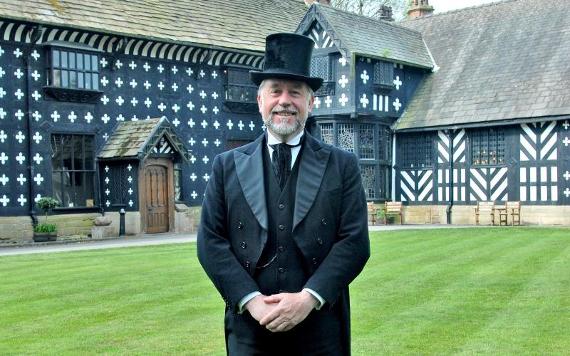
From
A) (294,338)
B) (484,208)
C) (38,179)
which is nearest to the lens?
(294,338)

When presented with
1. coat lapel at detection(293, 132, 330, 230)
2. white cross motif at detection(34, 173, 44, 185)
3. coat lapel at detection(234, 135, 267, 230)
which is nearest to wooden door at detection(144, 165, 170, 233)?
white cross motif at detection(34, 173, 44, 185)

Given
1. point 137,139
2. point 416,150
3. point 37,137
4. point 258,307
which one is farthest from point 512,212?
point 258,307

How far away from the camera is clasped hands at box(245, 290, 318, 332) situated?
11.9ft

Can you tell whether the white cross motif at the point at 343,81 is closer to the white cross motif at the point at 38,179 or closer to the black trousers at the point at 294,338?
the white cross motif at the point at 38,179

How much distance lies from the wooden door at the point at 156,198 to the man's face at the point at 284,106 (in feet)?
62.4

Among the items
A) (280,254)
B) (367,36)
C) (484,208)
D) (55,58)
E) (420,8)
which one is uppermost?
(420,8)

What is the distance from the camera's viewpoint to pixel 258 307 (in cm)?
370

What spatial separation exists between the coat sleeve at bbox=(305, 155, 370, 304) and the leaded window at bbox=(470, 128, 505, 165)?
21.4 metres

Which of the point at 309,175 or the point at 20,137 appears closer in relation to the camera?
the point at 309,175

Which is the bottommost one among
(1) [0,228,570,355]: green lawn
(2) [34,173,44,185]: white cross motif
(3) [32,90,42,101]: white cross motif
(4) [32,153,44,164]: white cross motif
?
(1) [0,228,570,355]: green lawn

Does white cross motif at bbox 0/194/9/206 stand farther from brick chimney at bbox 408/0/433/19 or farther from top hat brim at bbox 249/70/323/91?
brick chimney at bbox 408/0/433/19

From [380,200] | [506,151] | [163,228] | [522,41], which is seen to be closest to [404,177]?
[380,200]

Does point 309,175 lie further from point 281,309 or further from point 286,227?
point 281,309

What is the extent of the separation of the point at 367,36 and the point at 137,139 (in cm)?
885
